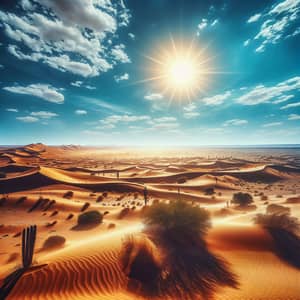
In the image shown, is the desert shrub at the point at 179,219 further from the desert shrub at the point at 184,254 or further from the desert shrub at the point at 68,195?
the desert shrub at the point at 68,195

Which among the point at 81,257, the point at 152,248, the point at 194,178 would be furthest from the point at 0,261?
the point at 194,178

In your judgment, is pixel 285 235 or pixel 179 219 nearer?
pixel 285 235

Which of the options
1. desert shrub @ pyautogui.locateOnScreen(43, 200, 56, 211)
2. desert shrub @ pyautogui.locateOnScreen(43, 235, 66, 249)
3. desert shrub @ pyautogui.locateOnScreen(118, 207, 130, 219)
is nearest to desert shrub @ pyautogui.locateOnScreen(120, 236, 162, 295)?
desert shrub @ pyautogui.locateOnScreen(43, 235, 66, 249)

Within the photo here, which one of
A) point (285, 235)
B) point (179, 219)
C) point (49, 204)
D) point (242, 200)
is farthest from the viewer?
point (242, 200)

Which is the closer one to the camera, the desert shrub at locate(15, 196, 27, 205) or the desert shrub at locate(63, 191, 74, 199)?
the desert shrub at locate(15, 196, 27, 205)

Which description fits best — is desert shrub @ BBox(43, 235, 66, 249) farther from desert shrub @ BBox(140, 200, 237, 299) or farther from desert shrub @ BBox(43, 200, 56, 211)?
desert shrub @ BBox(43, 200, 56, 211)

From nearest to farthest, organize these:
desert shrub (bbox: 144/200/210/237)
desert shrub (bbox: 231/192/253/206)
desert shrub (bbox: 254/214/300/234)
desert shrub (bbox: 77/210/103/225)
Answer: desert shrub (bbox: 144/200/210/237), desert shrub (bbox: 254/214/300/234), desert shrub (bbox: 77/210/103/225), desert shrub (bbox: 231/192/253/206)

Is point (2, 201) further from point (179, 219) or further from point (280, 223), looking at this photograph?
point (280, 223)

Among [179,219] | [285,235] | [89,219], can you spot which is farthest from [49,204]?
[285,235]

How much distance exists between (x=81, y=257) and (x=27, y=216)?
1363 cm

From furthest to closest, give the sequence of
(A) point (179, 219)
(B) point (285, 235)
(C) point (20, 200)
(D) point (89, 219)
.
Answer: (C) point (20, 200) < (D) point (89, 219) < (A) point (179, 219) < (B) point (285, 235)

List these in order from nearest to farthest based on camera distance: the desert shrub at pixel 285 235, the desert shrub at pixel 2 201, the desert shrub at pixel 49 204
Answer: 1. the desert shrub at pixel 285 235
2. the desert shrub at pixel 49 204
3. the desert shrub at pixel 2 201

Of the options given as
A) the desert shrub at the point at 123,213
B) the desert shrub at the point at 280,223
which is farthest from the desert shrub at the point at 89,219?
the desert shrub at the point at 280,223

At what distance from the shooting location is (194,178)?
4688 centimetres
